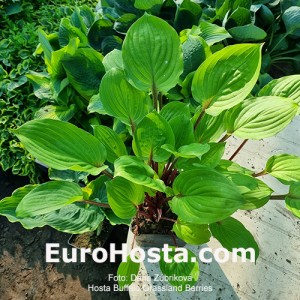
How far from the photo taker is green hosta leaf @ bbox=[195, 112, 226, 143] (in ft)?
2.88

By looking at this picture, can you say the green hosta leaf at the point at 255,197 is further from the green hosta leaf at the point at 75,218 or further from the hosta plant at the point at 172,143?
the green hosta leaf at the point at 75,218

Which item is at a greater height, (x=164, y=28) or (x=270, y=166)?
(x=164, y=28)

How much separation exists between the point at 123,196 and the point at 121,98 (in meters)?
0.21

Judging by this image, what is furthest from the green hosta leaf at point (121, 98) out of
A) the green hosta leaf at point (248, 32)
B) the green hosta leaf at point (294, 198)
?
the green hosta leaf at point (248, 32)

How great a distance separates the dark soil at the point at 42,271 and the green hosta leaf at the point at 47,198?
0.78 m

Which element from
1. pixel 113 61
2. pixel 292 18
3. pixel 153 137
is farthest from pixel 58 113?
pixel 292 18

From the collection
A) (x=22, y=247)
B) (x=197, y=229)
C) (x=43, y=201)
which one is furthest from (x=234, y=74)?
(x=22, y=247)

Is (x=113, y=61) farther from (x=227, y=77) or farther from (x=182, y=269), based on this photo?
(x=182, y=269)

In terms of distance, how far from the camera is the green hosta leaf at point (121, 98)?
2.74 feet

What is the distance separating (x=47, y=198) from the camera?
2.58 ft

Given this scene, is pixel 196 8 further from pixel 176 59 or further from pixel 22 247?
pixel 22 247

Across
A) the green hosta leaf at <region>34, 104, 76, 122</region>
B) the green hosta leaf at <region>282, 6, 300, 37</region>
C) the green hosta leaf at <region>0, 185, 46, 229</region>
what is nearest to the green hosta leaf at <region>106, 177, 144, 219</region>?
the green hosta leaf at <region>0, 185, 46, 229</region>

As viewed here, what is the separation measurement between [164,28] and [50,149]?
326mm

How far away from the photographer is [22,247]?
1579mm
